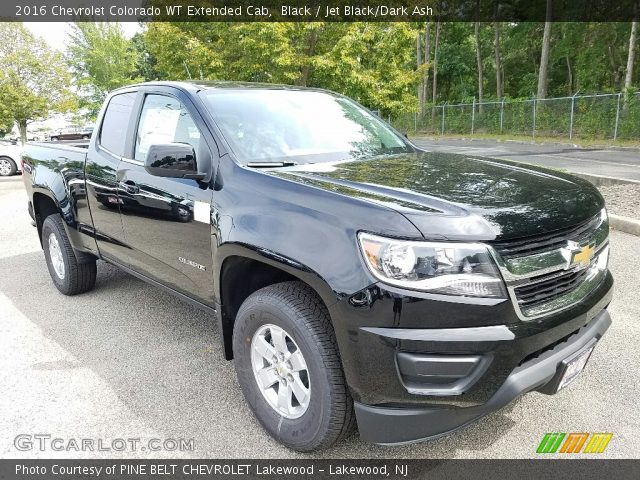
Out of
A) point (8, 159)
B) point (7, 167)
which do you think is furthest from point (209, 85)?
point (7, 167)

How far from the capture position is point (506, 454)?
248 cm

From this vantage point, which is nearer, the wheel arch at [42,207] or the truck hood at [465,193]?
the truck hood at [465,193]

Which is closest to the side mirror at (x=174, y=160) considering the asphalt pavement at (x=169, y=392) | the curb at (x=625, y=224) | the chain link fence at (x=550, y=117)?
the asphalt pavement at (x=169, y=392)

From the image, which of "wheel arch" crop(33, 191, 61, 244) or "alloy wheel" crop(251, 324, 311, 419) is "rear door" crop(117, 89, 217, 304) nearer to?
"alloy wheel" crop(251, 324, 311, 419)

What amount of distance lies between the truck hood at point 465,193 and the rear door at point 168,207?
0.57m

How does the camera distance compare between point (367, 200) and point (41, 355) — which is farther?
point (41, 355)

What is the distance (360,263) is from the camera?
2.02 m

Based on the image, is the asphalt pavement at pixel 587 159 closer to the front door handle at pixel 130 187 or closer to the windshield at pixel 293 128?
the windshield at pixel 293 128

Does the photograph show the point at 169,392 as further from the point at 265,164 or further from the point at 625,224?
the point at 625,224

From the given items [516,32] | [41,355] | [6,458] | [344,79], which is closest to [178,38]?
[344,79]

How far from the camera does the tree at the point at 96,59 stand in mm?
33781

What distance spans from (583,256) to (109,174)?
3.13m

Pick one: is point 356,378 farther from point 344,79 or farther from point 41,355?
point 344,79

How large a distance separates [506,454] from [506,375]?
0.69 meters
